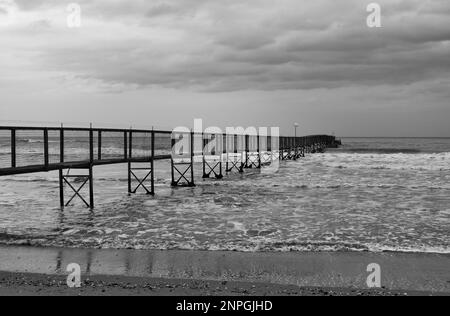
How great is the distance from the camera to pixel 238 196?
16.8m

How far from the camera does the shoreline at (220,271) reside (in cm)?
557

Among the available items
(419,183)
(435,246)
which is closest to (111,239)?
(435,246)

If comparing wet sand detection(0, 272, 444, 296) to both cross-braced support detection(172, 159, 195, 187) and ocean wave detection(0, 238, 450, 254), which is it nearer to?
ocean wave detection(0, 238, 450, 254)

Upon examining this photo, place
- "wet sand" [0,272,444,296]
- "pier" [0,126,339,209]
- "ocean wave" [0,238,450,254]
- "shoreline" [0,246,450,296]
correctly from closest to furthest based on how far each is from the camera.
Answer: "wet sand" [0,272,444,296]
"shoreline" [0,246,450,296]
"ocean wave" [0,238,450,254]
"pier" [0,126,339,209]

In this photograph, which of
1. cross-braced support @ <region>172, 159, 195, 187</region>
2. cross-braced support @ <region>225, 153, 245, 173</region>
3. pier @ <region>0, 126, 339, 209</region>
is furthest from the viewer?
cross-braced support @ <region>225, 153, 245, 173</region>

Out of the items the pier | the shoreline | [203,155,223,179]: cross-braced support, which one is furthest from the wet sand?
[203,155,223,179]: cross-braced support

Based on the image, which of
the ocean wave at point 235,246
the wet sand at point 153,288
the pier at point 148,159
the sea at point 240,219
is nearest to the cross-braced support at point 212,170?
the pier at point 148,159

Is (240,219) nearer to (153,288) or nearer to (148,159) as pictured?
(153,288)

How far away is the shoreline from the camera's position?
5.57 meters

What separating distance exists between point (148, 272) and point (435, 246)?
5.66 metres

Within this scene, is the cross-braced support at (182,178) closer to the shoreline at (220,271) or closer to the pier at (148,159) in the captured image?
the pier at (148,159)

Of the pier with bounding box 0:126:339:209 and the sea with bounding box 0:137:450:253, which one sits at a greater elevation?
the pier with bounding box 0:126:339:209

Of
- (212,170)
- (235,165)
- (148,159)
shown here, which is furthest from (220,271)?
(235,165)
